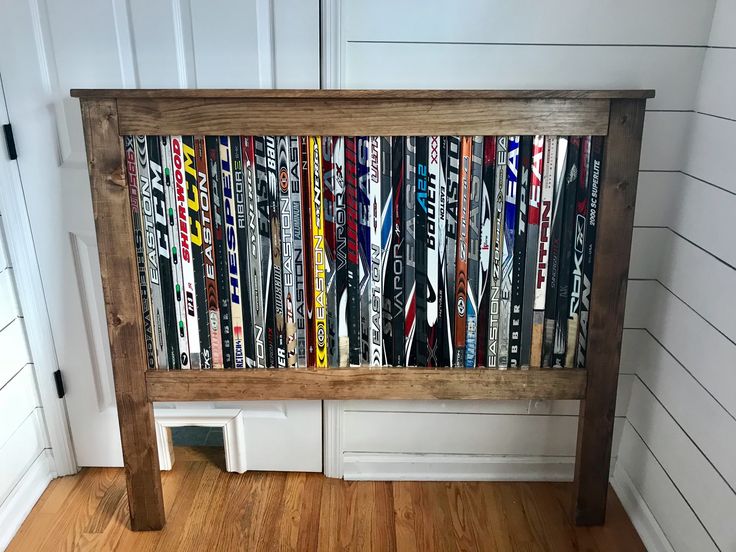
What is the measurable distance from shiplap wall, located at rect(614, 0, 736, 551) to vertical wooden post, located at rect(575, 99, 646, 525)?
5.7 inches

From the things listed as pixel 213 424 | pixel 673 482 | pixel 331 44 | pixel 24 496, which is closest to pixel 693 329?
pixel 673 482

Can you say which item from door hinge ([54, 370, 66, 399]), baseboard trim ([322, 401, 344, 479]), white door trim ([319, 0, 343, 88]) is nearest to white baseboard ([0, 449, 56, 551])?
door hinge ([54, 370, 66, 399])

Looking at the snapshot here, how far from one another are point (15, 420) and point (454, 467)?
4.07ft

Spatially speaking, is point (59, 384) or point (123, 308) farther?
point (59, 384)

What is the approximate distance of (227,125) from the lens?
1488 mm

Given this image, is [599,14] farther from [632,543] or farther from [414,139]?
[632,543]

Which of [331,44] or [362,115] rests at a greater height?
[331,44]

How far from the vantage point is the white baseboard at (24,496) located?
1728 mm

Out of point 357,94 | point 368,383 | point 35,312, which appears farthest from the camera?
point 35,312

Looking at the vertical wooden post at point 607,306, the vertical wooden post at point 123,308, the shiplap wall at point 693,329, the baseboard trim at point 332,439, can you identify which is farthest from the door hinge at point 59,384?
the shiplap wall at point 693,329

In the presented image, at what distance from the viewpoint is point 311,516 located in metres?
Result: 1.82

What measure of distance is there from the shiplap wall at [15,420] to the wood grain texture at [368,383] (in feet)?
1.32

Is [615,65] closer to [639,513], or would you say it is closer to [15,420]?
[639,513]

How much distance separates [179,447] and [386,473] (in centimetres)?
69
